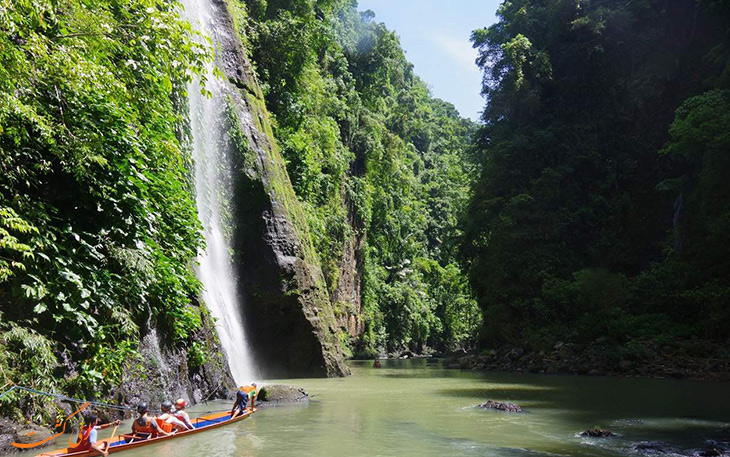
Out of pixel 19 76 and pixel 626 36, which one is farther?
pixel 626 36

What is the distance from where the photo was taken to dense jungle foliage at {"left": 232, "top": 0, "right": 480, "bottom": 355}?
27.3 m

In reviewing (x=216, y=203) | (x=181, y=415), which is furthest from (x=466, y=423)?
(x=216, y=203)

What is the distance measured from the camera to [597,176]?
31.6m

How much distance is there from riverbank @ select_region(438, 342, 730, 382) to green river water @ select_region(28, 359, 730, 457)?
2.55 meters

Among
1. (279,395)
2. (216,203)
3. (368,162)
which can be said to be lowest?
(279,395)

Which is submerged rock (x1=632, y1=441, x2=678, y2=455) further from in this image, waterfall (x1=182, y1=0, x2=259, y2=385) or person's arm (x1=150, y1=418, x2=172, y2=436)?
waterfall (x1=182, y1=0, x2=259, y2=385)

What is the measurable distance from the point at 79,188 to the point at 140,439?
3.63 meters

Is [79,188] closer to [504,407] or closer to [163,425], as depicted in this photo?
[163,425]

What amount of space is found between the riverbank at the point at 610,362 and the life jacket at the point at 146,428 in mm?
17894

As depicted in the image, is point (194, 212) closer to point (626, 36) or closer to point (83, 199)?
point (83, 199)

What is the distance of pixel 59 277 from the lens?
25.1 feet

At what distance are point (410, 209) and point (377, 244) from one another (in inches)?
321

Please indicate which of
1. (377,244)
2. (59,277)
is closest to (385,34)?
(377,244)

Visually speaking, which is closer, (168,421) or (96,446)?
(96,446)
